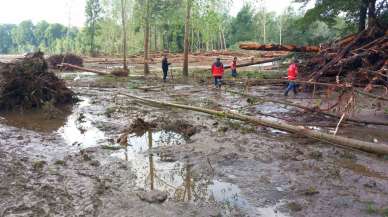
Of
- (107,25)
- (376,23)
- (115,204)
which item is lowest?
(115,204)

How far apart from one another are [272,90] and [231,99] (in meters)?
3.25

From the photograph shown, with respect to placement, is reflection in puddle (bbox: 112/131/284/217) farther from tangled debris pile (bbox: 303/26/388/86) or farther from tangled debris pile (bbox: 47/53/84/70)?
tangled debris pile (bbox: 47/53/84/70)

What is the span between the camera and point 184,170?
6453mm

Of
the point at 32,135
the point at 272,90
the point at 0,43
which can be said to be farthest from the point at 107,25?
the point at 0,43

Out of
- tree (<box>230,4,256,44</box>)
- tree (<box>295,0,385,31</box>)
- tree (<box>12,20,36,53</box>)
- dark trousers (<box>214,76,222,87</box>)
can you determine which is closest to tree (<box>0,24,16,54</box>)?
tree (<box>12,20,36,53</box>)

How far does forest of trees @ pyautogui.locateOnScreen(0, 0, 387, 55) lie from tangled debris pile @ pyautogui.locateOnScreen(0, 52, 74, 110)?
3261 millimetres

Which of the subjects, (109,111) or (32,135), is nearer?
(32,135)

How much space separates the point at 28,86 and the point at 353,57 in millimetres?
11695

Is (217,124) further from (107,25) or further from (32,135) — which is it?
(107,25)

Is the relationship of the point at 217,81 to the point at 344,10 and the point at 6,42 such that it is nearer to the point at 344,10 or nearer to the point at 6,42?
the point at 344,10

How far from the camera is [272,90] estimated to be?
1677 cm

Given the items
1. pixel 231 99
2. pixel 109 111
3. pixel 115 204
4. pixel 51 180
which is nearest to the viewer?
pixel 115 204

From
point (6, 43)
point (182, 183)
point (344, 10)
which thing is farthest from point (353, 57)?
point (6, 43)

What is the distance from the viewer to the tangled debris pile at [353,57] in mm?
13914
